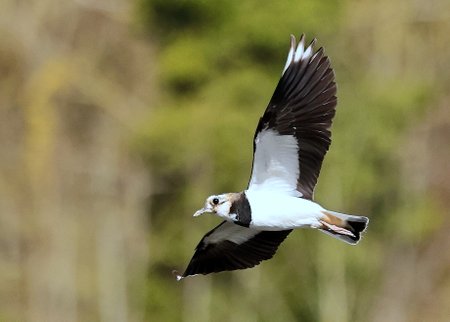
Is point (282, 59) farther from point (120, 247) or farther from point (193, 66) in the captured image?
point (120, 247)

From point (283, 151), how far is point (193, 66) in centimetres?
930

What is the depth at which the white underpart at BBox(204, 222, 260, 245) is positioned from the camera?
11.2 metres

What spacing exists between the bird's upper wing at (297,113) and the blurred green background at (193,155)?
731 cm

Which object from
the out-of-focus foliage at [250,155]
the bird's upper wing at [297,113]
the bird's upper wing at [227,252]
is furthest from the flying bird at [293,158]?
the out-of-focus foliage at [250,155]

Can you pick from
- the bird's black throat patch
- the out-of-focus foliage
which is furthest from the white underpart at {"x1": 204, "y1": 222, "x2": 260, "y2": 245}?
the out-of-focus foliage

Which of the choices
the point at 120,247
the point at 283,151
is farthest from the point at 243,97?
the point at 283,151

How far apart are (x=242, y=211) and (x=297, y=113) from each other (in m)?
0.70

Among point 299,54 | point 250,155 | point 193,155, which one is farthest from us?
point 193,155

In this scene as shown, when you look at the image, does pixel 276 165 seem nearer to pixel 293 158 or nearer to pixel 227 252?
pixel 293 158

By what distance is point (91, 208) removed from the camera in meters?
21.1

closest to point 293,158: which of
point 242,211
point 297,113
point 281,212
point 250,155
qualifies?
point 297,113

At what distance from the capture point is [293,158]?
10789 mm

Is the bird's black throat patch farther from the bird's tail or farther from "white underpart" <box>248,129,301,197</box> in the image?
the bird's tail

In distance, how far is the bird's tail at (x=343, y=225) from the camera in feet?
34.7
